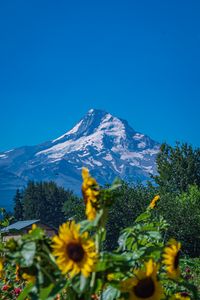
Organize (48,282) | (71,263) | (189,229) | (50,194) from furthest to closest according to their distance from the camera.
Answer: (50,194) < (189,229) < (48,282) < (71,263)

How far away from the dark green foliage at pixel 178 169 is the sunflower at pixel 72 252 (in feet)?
180

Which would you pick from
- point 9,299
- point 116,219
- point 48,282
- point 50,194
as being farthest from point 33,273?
point 50,194

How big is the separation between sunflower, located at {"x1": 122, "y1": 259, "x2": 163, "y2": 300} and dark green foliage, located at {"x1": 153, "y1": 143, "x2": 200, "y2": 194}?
54724mm

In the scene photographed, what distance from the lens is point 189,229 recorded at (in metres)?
40.4

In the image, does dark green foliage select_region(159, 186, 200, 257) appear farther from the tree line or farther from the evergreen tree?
the evergreen tree

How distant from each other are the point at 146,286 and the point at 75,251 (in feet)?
1.45

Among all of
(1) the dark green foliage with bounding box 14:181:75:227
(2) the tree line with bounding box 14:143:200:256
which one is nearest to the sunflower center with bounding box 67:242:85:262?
(2) the tree line with bounding box 14:143:200:256

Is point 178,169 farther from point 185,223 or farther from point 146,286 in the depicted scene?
point 146,286

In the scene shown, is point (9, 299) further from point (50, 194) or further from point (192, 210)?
point (50, 194)

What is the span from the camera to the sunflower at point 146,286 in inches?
97.2

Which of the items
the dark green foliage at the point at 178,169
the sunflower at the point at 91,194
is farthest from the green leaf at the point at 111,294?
the dark green foliage at the point at 178,169

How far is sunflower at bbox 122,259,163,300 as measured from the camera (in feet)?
8.10

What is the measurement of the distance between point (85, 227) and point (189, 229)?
39.1 meters

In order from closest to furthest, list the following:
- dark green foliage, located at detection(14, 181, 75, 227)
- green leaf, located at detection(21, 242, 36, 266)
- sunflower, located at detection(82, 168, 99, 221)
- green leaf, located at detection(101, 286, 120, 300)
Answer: green leaf, located at detection(21, 242, 36, 266)
sunflower, located at detection(82, 168, 99, 221)
green leaf, located at detection(101, 286, 120, 300)
dark green foliage, located at detection(14, 181, 75, 227)
